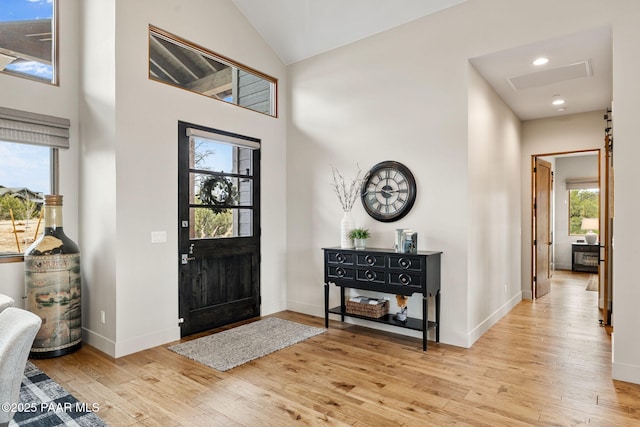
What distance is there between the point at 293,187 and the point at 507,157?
296 centimetres

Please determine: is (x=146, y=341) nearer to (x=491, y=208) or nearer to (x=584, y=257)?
(x=491, y=208)

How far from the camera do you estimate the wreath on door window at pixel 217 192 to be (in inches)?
170

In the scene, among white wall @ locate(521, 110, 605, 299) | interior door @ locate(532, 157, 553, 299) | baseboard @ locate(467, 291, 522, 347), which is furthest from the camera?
interior door @ locate(532, 157, 553, 299)

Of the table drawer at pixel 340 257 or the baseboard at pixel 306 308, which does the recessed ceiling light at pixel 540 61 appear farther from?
the baseboard at pixel 306 308

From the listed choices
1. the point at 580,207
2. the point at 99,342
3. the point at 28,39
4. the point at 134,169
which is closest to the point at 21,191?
the point at 134,169

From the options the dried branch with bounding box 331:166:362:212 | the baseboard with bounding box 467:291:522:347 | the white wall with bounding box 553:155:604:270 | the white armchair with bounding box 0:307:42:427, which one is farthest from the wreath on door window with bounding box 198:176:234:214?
the white wall with bounding box 553:155:604:270

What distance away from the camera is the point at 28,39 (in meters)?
3.77

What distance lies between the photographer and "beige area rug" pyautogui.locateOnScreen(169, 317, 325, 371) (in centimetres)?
345

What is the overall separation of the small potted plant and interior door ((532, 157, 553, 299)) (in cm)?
336

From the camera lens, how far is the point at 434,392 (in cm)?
283

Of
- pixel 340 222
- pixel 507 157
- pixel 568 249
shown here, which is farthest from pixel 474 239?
pixel 568 249

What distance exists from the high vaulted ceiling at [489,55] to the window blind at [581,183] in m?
4.35

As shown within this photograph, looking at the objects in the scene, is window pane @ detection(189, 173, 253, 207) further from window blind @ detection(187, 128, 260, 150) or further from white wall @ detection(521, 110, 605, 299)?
white wall @ detection(521, 110, 605, 299)

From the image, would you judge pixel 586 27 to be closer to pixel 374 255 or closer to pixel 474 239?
pixel 474 239
